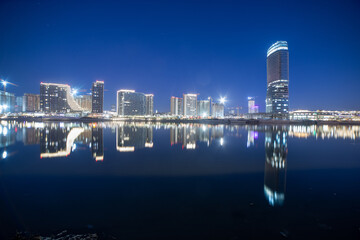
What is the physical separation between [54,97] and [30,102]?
6622 cm

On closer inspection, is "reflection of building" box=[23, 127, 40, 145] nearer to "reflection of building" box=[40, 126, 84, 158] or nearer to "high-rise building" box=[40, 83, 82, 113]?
"reflection of building" box=[40, 126, 84, 158]

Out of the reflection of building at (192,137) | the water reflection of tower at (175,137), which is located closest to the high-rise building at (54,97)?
the water reflection of tower at (175,137)

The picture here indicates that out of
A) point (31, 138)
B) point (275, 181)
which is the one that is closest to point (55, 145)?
point (31, 138)

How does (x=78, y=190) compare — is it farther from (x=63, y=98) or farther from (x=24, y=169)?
(x=63, y=98)

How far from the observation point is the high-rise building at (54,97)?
474 ft

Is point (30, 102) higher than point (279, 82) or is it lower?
lower

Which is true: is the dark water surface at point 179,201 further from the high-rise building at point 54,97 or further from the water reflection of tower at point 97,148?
the high-rise building at point 54,97

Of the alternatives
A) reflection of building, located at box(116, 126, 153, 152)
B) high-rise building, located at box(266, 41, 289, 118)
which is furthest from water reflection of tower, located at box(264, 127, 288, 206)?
high-rise building, located at box(266, 41, 289, 118)

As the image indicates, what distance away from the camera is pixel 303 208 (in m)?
4.86

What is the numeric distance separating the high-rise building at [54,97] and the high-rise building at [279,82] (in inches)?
5790

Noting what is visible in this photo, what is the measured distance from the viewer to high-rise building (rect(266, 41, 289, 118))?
131750 mm

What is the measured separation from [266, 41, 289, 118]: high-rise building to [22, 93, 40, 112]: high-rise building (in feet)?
722

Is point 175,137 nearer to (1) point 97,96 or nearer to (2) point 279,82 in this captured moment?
(2) point 279,82

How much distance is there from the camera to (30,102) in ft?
618
